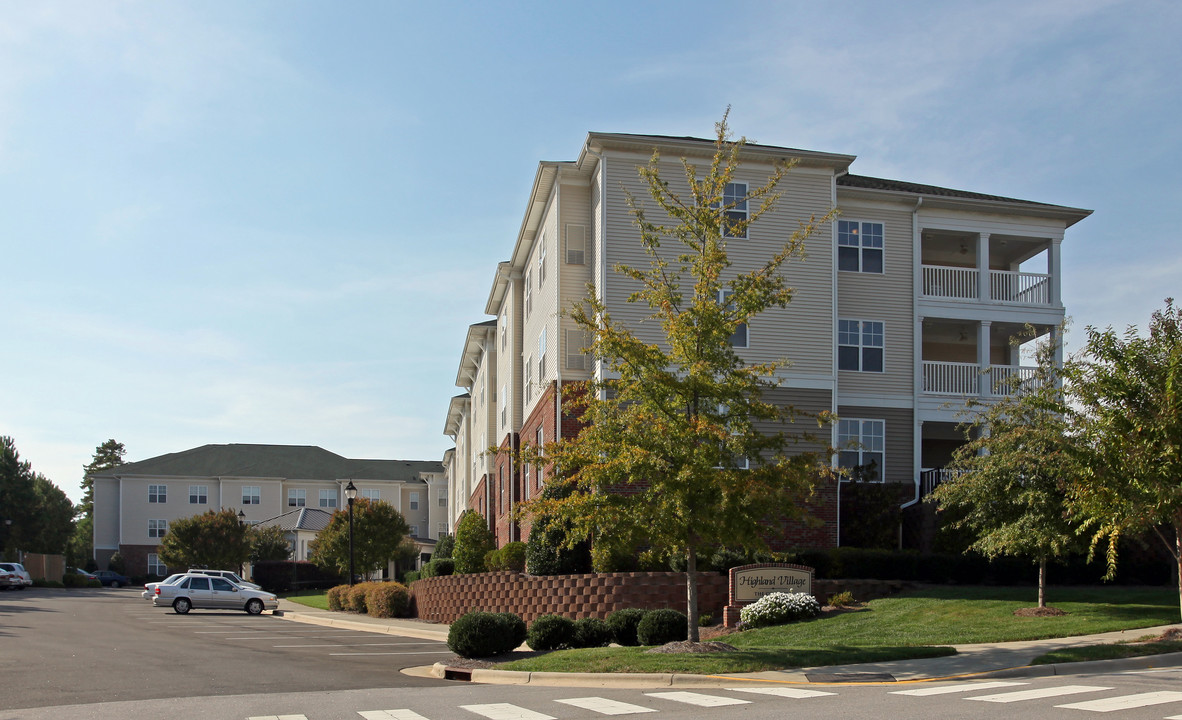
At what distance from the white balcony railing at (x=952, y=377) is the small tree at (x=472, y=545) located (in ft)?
50.2

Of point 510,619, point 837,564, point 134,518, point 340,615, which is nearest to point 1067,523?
point 837,564

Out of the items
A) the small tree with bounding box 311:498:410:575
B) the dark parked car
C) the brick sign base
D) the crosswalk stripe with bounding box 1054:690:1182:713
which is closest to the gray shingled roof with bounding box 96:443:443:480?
the dark parked car

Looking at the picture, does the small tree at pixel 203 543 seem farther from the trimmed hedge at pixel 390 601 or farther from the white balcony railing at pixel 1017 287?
the white balcony railing at pixel 1017 287

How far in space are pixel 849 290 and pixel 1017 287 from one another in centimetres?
605

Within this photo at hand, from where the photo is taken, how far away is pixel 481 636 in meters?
19.5

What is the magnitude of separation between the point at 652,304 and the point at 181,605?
1131 inches

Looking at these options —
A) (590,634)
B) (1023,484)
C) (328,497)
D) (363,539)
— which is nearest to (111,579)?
(328,497)

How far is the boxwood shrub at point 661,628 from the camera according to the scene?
62.6ft

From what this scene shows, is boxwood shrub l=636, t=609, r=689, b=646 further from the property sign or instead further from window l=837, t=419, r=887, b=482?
window l=837, t=419, r=887, b=482

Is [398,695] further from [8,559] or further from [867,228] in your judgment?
[8,559]

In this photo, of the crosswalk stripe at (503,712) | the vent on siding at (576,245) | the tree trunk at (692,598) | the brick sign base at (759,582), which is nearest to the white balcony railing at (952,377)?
the vent on siding at (576,245)

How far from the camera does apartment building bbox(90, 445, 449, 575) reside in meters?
80.5

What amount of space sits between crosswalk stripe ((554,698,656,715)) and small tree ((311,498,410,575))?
38.4 m

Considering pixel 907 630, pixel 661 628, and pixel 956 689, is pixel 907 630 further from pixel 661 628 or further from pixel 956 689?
pixel 956 689
